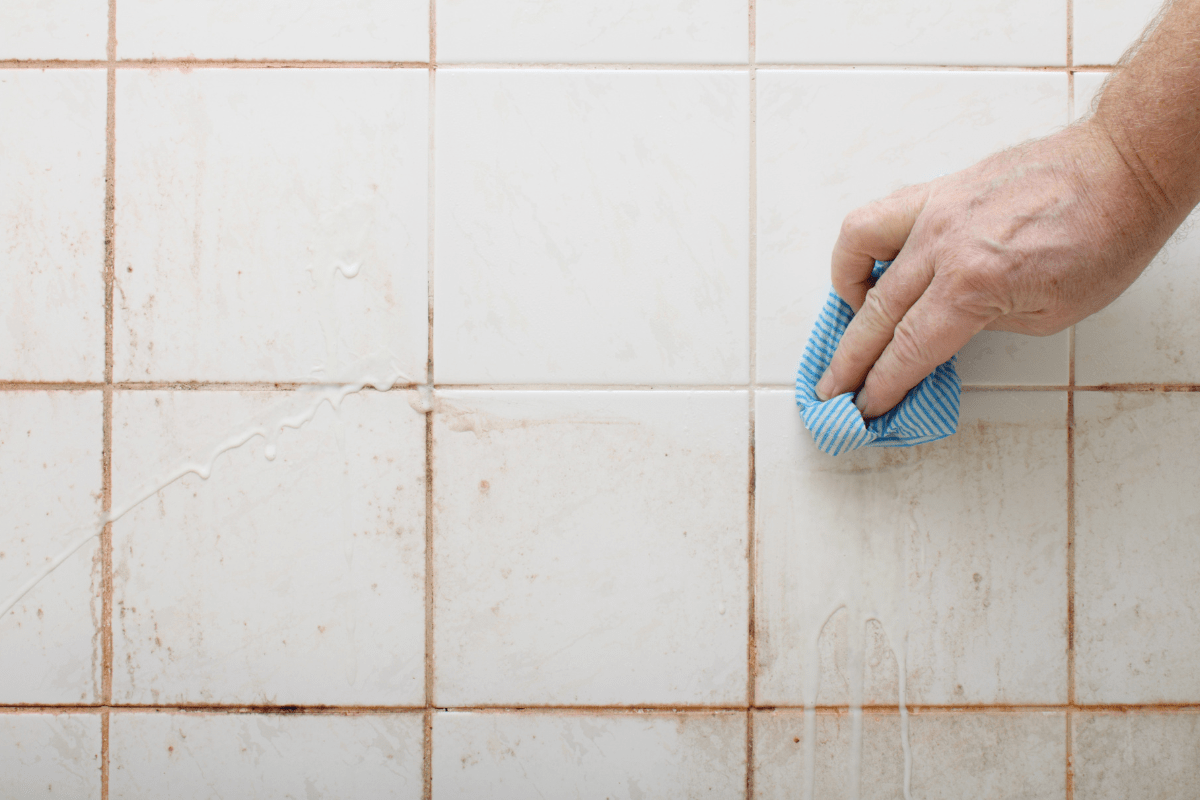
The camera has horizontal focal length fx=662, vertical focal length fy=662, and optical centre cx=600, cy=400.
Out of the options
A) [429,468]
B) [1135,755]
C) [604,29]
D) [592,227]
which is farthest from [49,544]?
[1135,755]

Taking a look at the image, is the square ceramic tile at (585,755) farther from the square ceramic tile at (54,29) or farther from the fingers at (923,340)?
the square ceramic tile at (54,29)

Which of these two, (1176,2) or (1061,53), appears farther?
(1061,53)

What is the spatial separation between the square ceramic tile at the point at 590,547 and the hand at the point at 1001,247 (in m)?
0.18

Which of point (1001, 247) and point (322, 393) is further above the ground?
point (1001, 247)

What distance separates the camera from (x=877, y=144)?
2.23 feet

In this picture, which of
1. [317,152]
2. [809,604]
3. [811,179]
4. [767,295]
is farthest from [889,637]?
[317,152]

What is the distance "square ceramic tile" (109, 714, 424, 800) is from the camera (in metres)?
0.68

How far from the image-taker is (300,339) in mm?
→ 680

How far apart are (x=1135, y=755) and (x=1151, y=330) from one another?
44 centimetres

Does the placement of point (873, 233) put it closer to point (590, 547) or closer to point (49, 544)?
point (590, 547)

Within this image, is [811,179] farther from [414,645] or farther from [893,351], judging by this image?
[414,645]

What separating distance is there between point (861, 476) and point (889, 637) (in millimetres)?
167

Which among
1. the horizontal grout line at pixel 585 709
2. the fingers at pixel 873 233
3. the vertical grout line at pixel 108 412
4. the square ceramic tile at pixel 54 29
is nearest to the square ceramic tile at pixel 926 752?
the horizontal grout line at pixel 585 709

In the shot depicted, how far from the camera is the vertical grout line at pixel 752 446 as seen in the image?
677 mm
